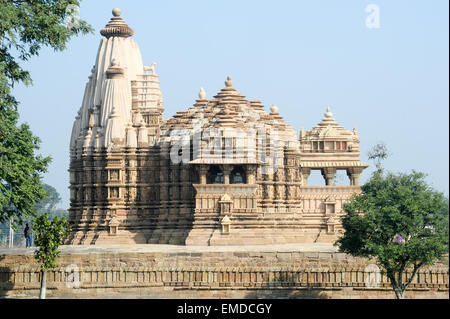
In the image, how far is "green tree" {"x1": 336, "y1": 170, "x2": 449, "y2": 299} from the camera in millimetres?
47875

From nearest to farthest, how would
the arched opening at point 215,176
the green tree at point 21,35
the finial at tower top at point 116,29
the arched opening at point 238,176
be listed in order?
the green tree at point 21,35
the arched opening at point 238,176
the arched opening at point 215,176
the finial at tower top at point 116,29

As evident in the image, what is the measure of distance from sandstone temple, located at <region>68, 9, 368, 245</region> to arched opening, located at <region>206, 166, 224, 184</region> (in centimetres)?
6

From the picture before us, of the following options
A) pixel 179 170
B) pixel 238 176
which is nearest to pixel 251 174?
pixel 238 176

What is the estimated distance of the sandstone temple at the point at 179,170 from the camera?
2689 inches

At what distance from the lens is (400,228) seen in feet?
161

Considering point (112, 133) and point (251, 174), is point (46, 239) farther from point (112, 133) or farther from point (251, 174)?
point (112, 133)

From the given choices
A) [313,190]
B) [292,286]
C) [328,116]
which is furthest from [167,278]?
[328,116]

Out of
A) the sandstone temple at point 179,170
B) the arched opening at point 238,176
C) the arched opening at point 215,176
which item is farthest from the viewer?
the arched opening at point 215,176

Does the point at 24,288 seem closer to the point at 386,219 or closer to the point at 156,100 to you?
the point at 386,219

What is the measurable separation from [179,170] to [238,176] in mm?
3567

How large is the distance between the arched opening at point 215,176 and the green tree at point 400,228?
20.5 m

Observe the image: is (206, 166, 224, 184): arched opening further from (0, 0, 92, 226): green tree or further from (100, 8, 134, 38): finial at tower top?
(0, 0, 92, 226): green tree

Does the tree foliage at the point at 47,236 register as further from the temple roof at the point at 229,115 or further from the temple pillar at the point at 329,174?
the temple pillar at the point at 329,174

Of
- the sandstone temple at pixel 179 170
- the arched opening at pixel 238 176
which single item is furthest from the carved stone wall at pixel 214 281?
the arched opening at pixel 238 176
